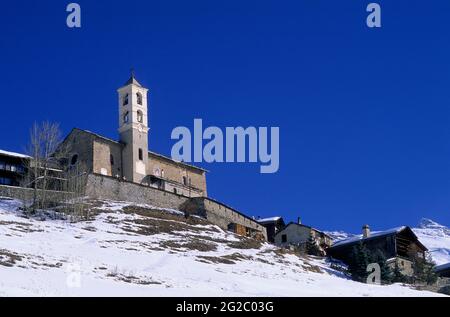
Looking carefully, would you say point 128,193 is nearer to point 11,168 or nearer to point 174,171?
point 11,168

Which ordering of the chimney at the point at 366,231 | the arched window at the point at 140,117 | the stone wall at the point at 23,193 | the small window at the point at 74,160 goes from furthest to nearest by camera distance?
1. the arched window at the point at 140,117
2. the small window at the point at 74,160
3. the chimney at the point at 366,231
4. the stone wall at the point at 23,193

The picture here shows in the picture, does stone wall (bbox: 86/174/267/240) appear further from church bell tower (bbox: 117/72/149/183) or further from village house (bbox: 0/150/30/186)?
village house (bbox: 0/150/30/186)

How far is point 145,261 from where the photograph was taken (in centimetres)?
A: 4750

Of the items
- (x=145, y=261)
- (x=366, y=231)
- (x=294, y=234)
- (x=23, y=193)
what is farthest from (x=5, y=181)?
(x=366, y=231)

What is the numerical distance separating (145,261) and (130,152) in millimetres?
37626

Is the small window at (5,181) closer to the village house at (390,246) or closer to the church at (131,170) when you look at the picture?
the church at (131,170)

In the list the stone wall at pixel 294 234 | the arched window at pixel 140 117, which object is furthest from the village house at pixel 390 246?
the arched window at pixel 140 117

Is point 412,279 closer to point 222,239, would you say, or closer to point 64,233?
point 222,239

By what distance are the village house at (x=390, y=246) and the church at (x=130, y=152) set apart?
21.4 meters

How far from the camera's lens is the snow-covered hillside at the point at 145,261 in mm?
35531

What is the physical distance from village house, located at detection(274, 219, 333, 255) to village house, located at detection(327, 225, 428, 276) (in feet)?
9.92

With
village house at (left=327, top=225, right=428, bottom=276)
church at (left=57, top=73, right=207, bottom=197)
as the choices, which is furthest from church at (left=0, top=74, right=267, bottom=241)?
village house at (left=327, top=225, right=428, bottom=276)

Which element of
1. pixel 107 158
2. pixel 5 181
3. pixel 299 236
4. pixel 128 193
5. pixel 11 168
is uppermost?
pixel 107 158
